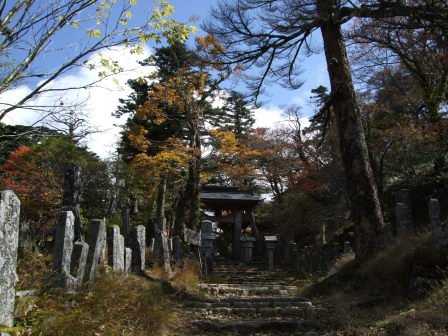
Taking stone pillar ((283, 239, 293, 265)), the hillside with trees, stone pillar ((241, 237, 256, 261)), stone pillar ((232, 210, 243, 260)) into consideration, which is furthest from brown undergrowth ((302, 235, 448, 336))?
stone pillar ((232, 210, 243, 260))

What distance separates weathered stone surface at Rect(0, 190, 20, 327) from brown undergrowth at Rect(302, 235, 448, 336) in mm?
3635

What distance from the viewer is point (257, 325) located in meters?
5.48

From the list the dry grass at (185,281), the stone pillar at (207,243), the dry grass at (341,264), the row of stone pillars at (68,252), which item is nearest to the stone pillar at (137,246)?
the row of stone pillars at (68,252)

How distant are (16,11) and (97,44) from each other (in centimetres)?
101

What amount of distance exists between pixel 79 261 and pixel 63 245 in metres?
0.38

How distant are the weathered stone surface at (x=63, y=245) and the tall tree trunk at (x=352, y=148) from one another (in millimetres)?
5614

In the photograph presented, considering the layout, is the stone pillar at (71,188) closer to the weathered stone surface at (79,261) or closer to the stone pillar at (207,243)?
the weathered stone surface at (79,261)

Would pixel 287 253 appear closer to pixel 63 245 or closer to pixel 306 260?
pixel 306 260

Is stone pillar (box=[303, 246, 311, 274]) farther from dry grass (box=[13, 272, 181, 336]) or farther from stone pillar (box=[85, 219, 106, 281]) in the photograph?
stone pillar (box=[85, 219, 106, 281])

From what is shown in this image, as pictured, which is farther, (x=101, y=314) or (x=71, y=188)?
(x=71, y=188)

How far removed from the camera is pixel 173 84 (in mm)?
17359

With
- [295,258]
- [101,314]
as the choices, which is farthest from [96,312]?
[295,258]

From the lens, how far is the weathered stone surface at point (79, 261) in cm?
495

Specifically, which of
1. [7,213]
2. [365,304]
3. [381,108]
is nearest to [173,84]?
[381,108]
